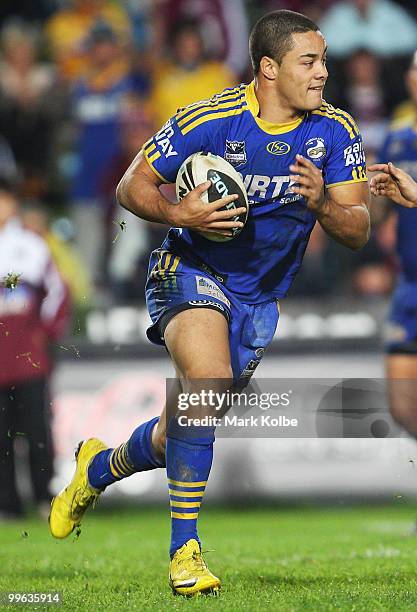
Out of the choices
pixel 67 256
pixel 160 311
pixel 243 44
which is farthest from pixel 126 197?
pixel 243 44

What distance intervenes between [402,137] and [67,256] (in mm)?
4749

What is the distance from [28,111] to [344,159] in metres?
8.85

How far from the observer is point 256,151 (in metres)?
5.84

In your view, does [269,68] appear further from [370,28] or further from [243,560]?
[370,28]

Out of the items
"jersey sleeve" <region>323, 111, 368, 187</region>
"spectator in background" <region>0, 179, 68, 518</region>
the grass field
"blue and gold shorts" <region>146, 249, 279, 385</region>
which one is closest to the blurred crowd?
Answer: "spectator in background" <region>0, 179, 68, 518</region>

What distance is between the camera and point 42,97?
548 inches

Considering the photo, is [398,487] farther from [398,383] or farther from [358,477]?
[398,383]

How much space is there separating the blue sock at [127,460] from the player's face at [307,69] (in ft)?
5.89

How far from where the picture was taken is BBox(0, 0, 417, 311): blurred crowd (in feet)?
39.0

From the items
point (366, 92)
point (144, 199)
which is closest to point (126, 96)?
point (366, 92)

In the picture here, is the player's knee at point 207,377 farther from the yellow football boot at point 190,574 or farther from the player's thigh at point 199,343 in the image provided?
the yellow football boot at point 190,574

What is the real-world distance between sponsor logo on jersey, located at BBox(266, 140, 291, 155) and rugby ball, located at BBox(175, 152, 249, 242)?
26 centimetres

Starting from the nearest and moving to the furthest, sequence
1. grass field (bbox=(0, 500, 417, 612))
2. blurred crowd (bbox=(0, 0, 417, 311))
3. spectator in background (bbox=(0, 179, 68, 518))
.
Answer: grass field (bbox=(0, 500, 417, 612)) → spectator in background (bbox=(0, 179, 68, 518)) → blurred crowd (bbox=(0, 0, 417, 311))

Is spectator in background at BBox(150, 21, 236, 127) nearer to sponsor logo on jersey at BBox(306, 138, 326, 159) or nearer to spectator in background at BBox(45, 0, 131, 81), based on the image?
spectator in background at BBox(45, 0, 131, 81)
